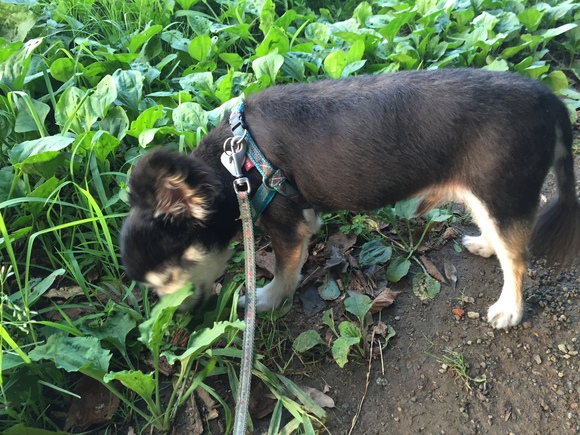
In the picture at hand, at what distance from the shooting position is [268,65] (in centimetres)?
349

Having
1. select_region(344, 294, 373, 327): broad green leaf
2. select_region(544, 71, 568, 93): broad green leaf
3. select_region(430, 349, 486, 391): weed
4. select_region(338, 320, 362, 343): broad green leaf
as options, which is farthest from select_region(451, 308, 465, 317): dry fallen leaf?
select_region(544, 71, 568, 93): broad green leaf

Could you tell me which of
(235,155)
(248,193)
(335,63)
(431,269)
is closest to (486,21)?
(335,63)

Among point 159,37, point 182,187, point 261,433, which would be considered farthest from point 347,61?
point 261,433

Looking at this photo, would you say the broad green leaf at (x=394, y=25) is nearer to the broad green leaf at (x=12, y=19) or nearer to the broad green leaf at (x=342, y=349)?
the broad green leaf at (x=342, y=349)

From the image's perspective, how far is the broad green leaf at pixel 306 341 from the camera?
2404 mm

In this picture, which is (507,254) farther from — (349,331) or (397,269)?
(349,331)

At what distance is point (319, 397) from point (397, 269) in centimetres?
94

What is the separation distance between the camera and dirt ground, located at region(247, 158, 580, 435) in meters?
2.14

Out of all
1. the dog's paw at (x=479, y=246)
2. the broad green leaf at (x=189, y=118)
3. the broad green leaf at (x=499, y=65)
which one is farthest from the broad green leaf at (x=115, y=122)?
the broad green leaf at (x=499, y=65)

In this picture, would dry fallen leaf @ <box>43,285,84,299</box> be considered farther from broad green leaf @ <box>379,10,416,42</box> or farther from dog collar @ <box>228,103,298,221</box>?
broad green leaf @ <box>379,10,416,42</box>

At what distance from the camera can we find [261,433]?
217 cm

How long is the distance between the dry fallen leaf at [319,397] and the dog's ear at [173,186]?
982 mm

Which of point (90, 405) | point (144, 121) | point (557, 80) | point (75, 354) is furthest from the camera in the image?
point (557, 80)

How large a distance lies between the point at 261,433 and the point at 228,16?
3842 mm
